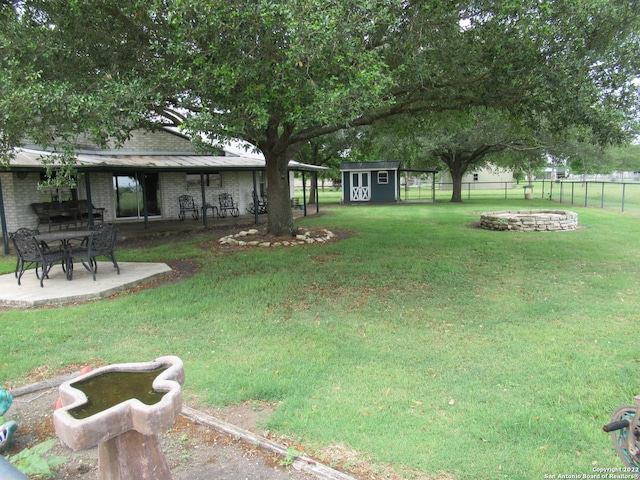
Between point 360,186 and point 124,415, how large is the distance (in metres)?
26.8

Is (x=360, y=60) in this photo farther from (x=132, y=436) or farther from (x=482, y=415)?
(x=132, y=436)

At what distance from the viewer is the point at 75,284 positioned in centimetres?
744

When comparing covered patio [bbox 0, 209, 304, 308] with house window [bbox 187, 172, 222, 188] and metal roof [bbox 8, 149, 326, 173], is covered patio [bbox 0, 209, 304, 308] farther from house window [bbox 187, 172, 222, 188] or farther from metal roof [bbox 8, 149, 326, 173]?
house window [bbox 187, 172, 222, 188]

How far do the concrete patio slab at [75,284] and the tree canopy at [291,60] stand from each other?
240 cm

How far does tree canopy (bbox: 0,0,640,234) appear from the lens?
199 inches

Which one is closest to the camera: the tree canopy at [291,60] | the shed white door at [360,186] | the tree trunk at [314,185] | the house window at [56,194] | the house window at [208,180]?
the tree canopy at [291,60]

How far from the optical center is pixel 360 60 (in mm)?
5262

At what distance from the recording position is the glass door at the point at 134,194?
1675 centimetres

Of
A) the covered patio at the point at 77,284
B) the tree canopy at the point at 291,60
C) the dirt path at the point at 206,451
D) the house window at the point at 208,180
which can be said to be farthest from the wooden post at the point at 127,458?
the house window at the point at 208,180

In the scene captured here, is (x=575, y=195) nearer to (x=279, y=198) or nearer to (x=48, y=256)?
(x=279, y=198)

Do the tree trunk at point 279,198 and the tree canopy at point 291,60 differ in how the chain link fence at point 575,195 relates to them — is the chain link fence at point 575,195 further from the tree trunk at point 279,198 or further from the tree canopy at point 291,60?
the tree trunk at point 279,198

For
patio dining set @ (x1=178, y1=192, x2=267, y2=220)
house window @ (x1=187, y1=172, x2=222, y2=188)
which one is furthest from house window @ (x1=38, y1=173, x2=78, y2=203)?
house window @ (x1=187, y1=172, x2=222, y2=188)

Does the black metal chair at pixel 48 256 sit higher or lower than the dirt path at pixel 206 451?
higher

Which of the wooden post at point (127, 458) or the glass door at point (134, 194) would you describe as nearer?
the wooden post at point (127, 458)
